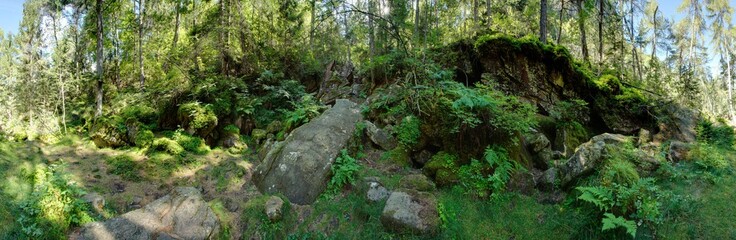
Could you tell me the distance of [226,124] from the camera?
39.5 ft

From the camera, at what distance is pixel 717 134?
932cm

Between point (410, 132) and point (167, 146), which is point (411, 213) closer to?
point (410, 132)

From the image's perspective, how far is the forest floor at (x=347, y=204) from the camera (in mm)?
5172

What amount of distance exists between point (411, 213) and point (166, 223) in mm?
4228

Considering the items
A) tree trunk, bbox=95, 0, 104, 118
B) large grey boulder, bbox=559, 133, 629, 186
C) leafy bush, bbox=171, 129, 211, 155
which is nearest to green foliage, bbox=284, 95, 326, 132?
leafy bush, bbox=171, 129, 211, 155

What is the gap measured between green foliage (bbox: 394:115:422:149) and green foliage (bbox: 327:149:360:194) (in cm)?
127

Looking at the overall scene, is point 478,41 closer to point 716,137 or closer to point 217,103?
point 716,137

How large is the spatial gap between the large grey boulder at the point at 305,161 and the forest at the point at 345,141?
44 millimetres

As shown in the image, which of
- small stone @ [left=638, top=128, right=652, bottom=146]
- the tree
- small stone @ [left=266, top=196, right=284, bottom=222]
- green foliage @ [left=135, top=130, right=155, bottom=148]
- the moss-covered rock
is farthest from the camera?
the tree

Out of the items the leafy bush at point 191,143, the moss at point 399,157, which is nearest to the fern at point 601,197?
the moss at point 399,157

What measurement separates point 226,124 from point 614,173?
36.0ft

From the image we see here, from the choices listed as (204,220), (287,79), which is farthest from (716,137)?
(287,79)

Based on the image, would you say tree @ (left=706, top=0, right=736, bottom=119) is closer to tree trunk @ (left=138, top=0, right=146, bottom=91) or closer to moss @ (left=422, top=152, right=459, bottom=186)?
moss @ (left=422, top=152, right=459, bottom=186)

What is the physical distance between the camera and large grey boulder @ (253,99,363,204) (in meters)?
7.55
